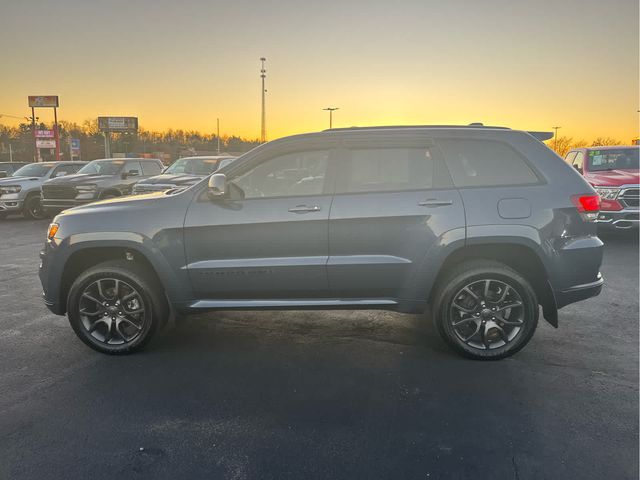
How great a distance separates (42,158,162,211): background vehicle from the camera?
495 inches

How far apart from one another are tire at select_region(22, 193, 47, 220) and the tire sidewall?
12173mm

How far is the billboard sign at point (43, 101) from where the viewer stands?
41531mm

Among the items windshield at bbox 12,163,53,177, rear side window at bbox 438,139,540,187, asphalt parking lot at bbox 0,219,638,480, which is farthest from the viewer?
windshield at bbox 12,163,53,177

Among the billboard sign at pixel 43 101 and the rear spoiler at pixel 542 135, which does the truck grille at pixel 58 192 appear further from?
the billboard sign at pixel 43 101

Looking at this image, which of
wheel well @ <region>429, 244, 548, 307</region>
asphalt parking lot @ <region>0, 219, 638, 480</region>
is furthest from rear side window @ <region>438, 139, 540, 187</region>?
asphalt parking lot @ <region>0, 219, 638, 480</region>

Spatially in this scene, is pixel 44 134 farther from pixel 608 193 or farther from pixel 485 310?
pixel 485 310

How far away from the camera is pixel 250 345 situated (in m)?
4.27

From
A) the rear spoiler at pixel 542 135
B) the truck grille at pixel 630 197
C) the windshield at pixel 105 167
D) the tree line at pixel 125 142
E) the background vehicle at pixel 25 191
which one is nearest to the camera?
the rear spoiler at pixel 542 135

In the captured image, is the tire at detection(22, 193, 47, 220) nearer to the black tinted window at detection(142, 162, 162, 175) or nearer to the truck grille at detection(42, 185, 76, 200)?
the truck grille at detection(42, 185, 76, 200)

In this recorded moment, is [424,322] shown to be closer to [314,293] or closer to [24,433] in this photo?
[314,293]

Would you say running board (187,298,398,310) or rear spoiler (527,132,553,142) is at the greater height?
rear spoiler (527,132,553,142)

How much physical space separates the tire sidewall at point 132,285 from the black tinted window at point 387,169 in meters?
1.88

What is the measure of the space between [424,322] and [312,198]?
196cm

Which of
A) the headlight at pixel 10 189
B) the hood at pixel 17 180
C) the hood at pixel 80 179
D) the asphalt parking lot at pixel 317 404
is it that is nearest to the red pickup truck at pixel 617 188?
the asphalt parking lot at pixel 317 404
